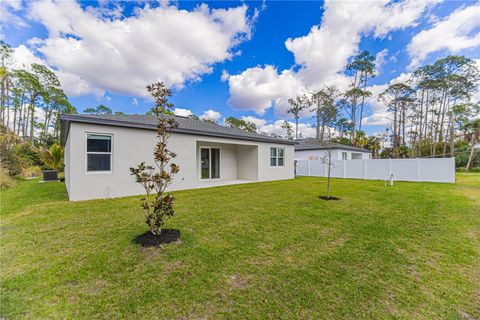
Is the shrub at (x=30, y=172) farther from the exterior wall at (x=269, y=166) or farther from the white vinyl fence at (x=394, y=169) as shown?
the white vinyl fence at (x=394, y=169)

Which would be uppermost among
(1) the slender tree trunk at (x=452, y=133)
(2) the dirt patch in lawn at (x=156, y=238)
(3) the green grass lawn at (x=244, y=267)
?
(1) the slender tree trunk at (x=452, y=133)

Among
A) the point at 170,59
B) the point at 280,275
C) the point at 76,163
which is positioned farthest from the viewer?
the point at 170,59

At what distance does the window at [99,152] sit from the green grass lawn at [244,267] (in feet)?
7.62

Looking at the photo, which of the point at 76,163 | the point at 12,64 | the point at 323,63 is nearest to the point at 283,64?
the point at 323,63

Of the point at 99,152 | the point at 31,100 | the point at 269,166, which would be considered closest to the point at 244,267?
the point at 99,152

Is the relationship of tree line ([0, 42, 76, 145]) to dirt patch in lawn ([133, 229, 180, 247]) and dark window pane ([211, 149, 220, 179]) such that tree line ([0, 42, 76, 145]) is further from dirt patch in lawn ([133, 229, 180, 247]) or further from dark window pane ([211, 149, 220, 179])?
dirt patch in lawn ([133, 229, 180, 247])

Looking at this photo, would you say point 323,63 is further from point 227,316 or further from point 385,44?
point 227,316

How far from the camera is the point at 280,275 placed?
2555 millimetres

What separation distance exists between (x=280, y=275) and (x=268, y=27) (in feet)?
43.5

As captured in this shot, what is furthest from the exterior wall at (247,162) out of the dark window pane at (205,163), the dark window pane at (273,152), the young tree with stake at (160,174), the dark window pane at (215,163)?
the young tree with stake at (160,174)

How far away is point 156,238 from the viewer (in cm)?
353

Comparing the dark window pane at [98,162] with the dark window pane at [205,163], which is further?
the dark window pane at [205,163]

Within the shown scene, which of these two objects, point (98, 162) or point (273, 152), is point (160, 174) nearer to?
point (98, 162)

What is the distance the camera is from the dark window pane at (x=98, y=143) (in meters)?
6.90
